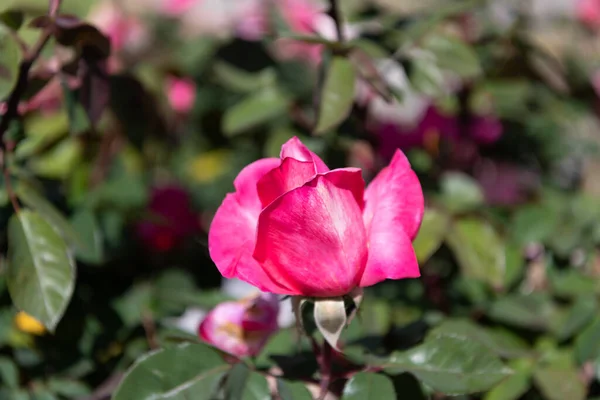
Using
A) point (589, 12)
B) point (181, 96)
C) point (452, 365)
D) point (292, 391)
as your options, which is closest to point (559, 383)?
point (452, 365)

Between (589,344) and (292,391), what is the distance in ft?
1.18

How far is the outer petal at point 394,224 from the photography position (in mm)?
489

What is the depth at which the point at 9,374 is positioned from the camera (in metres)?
0.74

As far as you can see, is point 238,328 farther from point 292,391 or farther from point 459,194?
point 459,194

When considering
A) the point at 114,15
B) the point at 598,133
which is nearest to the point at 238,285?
the point at 114,15

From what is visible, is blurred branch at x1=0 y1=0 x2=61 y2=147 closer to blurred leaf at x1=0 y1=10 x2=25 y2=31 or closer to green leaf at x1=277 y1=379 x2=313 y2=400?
blurred leaf at x1=0 y1=10 x2=25 y2=31

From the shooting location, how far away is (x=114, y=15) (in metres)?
1.51

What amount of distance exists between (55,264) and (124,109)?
39 cm

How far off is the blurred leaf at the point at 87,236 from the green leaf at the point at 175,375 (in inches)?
10.0

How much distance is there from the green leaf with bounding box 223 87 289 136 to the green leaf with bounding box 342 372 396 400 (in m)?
0.46

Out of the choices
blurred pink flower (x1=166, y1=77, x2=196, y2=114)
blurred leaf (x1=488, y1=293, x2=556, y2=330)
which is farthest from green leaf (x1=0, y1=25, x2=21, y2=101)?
blurred pink flower (x1=166, y1=77, x2=196, y2=114)

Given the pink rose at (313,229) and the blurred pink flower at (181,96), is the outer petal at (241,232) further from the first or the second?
the blurred pink flower at (181,96)

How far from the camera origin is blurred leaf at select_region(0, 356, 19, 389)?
74 centimetres

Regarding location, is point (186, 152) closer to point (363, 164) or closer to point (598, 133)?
point (363, 164)
